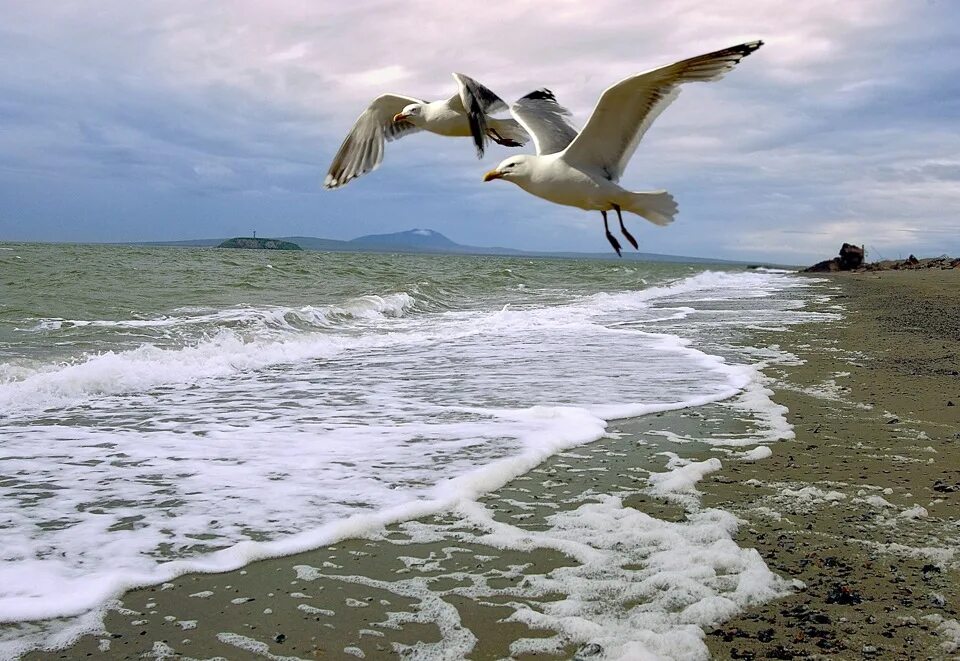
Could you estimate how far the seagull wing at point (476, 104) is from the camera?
5117 millimetres

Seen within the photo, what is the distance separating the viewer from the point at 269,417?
6.40 metres

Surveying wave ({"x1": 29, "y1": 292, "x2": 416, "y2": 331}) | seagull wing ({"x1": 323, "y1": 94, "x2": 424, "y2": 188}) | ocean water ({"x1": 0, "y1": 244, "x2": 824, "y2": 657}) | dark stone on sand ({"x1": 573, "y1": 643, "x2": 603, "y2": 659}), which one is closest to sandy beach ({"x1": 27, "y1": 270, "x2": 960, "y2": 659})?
dark stone on sand ({"x1": 573, "y1": 643, "x2": 603, "y2": 659})

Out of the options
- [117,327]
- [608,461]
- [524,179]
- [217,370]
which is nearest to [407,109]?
[524,179]

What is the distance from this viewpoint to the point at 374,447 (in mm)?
5395

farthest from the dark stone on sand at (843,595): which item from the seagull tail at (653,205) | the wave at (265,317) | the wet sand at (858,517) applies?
the wave at (265,317)

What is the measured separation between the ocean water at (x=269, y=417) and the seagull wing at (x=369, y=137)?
1.80 metres

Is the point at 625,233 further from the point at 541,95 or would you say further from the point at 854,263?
the point at 854,263

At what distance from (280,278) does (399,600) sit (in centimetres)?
2241

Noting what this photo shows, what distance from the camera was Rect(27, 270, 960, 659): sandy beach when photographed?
277 cm

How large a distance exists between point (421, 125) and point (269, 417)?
2.35 metres

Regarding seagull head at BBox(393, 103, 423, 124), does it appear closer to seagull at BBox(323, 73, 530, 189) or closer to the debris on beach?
seagull at BBox(323, 73, 530, 189)

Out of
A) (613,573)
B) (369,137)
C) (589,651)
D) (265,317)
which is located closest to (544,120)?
(369,137)

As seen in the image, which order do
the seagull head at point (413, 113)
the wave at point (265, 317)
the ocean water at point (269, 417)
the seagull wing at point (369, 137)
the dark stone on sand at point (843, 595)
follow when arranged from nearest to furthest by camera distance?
1. the dark stone on sand at point (843, 595)
2. the ocean water at point (269, 417)
3. the seagull head at point (413, 113)
4. the seagull wing at point (369, 137)
5. the wave at point (265, 317)

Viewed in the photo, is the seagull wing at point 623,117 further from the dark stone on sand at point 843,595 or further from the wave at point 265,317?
the wave at point 265,317
